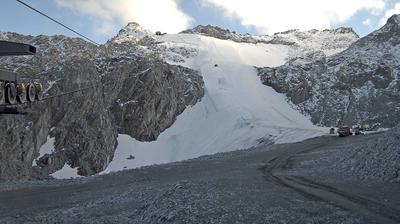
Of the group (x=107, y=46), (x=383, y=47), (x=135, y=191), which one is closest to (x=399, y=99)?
(x=383, y=47)

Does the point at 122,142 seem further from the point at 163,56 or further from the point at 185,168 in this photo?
the point at 185,168

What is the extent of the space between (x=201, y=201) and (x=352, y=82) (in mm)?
90146

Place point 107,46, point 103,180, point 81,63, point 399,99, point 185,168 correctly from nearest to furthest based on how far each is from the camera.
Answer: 1. point 103,180
2. point 185,168
3. point 81,63
4. point 399,99
5. point 107,46

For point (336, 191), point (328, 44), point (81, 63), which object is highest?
point (328, 44)

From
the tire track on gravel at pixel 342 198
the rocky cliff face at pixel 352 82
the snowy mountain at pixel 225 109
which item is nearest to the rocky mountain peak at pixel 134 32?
the snowy mountain at pixel 225 109

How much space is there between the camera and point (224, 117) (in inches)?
3263

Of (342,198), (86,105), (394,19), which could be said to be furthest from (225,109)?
(342,198)

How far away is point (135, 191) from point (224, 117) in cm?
6397

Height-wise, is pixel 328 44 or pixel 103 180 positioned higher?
pixel 328 44

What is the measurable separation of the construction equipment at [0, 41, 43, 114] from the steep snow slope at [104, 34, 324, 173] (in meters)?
37.4

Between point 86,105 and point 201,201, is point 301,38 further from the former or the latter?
point 201,201

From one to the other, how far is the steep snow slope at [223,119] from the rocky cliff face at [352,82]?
3.59m

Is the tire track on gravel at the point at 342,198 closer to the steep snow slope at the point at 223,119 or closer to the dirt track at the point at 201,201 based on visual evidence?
the dirt track at the point at 201,201

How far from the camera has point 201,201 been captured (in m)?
14.3
